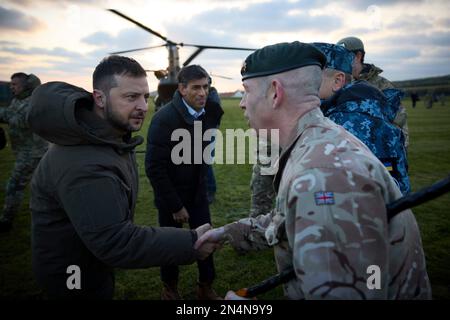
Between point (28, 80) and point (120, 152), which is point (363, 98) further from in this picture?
point (28, 80)

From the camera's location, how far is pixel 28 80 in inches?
229

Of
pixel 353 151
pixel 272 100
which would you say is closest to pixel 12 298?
pixel 272 100

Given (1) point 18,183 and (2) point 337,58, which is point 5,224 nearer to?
(1) point 18,183

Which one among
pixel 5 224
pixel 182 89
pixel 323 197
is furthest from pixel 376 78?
pixel 5 224

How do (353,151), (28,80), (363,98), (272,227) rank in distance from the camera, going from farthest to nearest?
(28,80)
(363,98)
(272,227)
(353,151)

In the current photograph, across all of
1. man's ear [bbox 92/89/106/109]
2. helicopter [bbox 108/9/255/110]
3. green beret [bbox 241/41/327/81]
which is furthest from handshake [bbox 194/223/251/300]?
helicopter [bbox 108/9/255/110]

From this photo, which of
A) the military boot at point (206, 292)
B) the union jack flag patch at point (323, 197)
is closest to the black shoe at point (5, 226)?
the military boot at point (206, 292)

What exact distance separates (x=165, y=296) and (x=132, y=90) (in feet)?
8.66

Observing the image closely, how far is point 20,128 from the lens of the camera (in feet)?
19.2

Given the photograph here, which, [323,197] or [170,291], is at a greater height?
[323,197]

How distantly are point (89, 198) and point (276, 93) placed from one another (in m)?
1.22

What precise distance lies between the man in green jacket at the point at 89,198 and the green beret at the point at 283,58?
42.9 inches

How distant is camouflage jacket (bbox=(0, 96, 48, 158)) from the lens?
19.0 feet

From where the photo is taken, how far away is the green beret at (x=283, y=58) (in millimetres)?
1565
